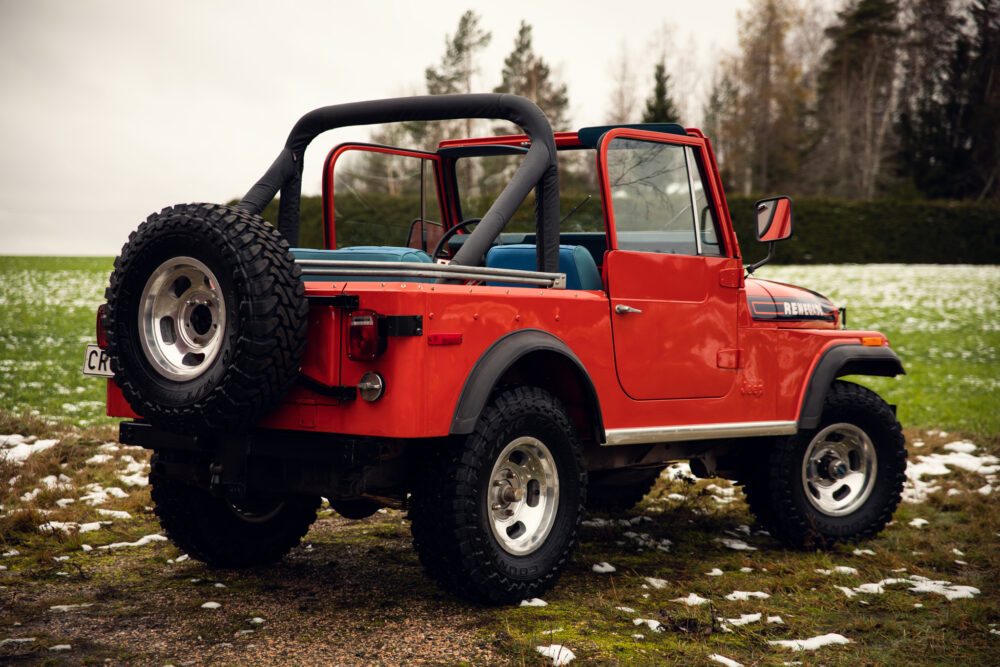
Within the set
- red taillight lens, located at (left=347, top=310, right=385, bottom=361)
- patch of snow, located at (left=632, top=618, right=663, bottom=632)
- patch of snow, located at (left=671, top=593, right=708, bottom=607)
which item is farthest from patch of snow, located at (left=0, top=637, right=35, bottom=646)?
patch of snow, located at (left=671, top=593, right=708, bottom=607)

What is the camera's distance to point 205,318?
390cm

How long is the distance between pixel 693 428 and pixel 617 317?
0.84 m

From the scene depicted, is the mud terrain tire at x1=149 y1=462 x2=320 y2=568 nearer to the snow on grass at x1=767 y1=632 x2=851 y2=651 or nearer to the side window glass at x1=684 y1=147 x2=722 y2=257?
the snow on grass at x1=767 y1=632 x2=851 y2=651

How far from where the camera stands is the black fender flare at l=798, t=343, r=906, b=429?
5.71 meters

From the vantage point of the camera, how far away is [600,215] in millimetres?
5254

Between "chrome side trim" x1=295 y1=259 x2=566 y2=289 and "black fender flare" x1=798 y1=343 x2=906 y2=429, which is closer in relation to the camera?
"chrome side trim" x1=295 y1=259 x2=566 y2=289

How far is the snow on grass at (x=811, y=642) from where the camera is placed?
12.8 feet

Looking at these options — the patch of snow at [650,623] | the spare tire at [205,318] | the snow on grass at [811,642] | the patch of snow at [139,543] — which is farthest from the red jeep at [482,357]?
the snow on grass at [811,642]

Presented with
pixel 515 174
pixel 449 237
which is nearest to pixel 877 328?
pixel 449 237

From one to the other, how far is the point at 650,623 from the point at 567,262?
1.76m

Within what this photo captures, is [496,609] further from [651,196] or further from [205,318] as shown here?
[651,196]

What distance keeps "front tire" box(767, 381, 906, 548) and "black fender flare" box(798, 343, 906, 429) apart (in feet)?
0.49

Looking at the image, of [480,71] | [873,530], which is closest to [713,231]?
[873,530]

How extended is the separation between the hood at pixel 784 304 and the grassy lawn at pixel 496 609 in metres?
1.40
